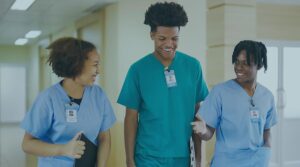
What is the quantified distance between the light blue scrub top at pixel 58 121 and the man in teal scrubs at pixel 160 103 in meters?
0.18

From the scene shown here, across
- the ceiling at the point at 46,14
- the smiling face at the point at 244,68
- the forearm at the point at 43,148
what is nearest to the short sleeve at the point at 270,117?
the smiling face at the point at 244,68

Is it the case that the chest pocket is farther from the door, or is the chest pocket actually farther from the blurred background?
the door

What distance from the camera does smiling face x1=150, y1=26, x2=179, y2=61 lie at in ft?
6.18

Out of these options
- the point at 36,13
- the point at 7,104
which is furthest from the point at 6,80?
the point at 36,13

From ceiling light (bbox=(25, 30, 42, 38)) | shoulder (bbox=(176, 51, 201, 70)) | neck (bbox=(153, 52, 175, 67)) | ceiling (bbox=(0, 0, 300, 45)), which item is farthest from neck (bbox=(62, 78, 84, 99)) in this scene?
ceiling light (bbox=(25, 30, 42, 38))

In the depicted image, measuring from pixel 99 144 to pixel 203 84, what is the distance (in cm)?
60

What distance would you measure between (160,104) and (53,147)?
0.52m

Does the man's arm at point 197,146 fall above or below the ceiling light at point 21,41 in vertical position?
below

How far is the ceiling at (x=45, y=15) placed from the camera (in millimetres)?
5410

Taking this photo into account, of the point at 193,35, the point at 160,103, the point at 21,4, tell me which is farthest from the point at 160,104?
the point at 21,4

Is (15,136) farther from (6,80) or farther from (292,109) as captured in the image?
(292,109)

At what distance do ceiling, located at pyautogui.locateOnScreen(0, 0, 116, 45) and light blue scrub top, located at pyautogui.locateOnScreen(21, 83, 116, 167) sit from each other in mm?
3526

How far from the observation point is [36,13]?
6137mm

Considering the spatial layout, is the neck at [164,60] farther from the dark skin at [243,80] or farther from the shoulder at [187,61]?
the dark skin at [243,80]
